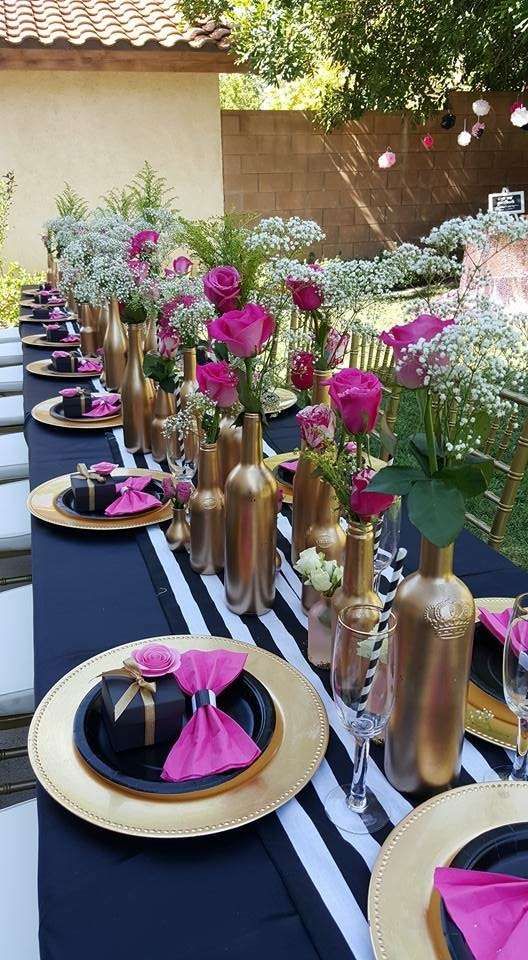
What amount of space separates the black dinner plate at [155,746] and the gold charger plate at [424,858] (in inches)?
8.1

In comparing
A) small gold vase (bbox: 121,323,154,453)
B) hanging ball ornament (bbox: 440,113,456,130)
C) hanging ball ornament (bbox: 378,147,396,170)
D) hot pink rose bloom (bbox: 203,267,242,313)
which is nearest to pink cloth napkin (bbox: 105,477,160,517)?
small gold vase (bbox: 121,323,154,453)

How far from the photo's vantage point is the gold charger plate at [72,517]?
5.32ft

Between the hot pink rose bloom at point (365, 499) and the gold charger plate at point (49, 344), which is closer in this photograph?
the hot pink rose bloom at point (365, 499)

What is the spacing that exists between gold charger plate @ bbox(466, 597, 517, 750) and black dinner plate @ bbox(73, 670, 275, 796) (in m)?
0.27

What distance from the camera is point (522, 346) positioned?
783 millimetres

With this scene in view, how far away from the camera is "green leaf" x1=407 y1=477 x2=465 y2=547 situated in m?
0.81

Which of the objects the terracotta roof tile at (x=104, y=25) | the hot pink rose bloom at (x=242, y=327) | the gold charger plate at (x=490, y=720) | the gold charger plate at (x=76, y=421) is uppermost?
the terracotta roof tile at (x=104, y=25)

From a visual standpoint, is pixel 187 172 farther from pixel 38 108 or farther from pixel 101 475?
pixel 101 475

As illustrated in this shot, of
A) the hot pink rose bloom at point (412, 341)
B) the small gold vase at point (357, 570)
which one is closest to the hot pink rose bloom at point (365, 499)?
the small gold vase at point (357, 570)

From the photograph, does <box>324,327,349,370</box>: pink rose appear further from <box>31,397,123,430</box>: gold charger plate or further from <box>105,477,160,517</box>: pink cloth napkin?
<box>31,397,123,430</box>: gold charger plate

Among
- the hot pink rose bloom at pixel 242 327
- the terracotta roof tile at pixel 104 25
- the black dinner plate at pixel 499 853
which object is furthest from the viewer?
the terracotta roof tile at pixel 104 25

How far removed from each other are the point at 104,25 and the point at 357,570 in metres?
8.35

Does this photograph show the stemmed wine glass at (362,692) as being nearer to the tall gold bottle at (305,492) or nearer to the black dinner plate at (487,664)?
the black dinner plate at (487,664)

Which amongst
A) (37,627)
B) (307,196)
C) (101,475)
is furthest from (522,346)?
(307,196)
